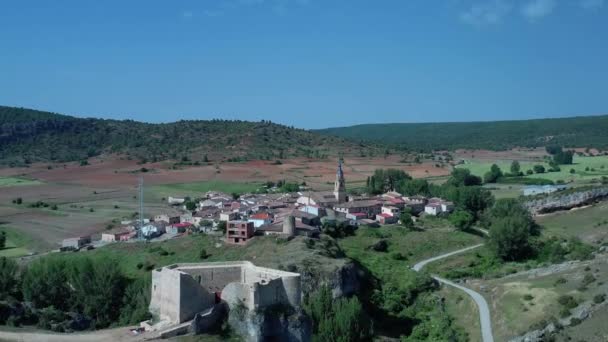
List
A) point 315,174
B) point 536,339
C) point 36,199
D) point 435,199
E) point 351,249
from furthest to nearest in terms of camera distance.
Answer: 1. point 315,174
2. point 36,199
3. point 435,199
4. point 351,249
5. point 536,339

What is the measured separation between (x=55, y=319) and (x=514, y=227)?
36.9 m

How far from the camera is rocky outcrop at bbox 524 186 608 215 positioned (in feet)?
235

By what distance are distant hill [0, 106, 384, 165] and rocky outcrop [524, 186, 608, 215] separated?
243ft

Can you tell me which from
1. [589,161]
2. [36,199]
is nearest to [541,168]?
[589,161]

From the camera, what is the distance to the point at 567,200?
72375 millimetres

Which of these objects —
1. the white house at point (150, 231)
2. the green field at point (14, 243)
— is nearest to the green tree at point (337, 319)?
the white house at point (150, 231)

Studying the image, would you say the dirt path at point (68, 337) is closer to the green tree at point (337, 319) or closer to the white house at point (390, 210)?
the green tree at point (337, 319)

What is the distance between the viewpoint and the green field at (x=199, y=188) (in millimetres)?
100500

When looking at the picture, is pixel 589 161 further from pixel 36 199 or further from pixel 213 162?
pixel 36 199

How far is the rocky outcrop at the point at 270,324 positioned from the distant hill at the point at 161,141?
105m

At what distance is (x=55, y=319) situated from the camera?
34.5m

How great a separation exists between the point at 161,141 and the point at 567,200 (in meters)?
110

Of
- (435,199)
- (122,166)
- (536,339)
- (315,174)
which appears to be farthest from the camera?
(122,166)

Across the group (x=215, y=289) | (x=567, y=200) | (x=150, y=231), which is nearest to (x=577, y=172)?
(x=567, y=200)
